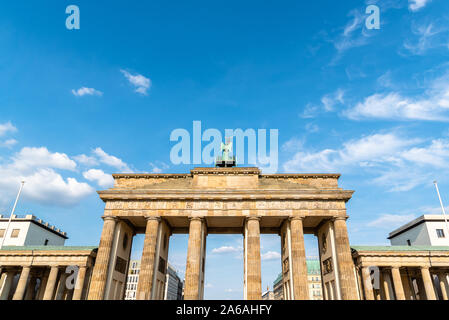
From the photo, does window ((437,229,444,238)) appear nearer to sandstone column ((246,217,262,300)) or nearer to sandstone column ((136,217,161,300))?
sandstone column ((246,217,262,300))

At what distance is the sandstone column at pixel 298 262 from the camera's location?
28109mm

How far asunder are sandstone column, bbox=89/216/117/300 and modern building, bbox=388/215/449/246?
152ft

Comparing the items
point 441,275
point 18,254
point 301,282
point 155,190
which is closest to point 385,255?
point 441,275

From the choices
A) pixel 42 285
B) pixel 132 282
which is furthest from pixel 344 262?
pixel 132 282

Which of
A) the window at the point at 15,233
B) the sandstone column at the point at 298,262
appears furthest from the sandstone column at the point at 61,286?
the sandstone column at the point at 298,262

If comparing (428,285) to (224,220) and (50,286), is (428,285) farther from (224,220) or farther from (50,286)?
(50,286)

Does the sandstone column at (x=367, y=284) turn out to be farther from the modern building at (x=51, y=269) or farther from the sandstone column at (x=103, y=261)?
the modern building at (x=51, y=269)

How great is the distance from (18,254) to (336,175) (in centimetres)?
4051

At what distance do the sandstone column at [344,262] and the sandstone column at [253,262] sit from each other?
849 centimetres

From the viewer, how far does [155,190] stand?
109ft

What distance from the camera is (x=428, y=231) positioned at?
43906 millimetres

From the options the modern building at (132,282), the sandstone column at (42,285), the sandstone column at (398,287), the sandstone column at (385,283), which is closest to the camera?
the sandstone column at (398,287)

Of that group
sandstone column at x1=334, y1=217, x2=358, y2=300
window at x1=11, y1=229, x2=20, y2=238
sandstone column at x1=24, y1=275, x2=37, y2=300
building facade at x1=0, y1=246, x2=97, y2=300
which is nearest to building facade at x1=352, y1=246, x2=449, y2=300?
sandstone column at x1=334, y1=217, x2=358, y2=300

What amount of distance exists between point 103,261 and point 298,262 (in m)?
21.0
